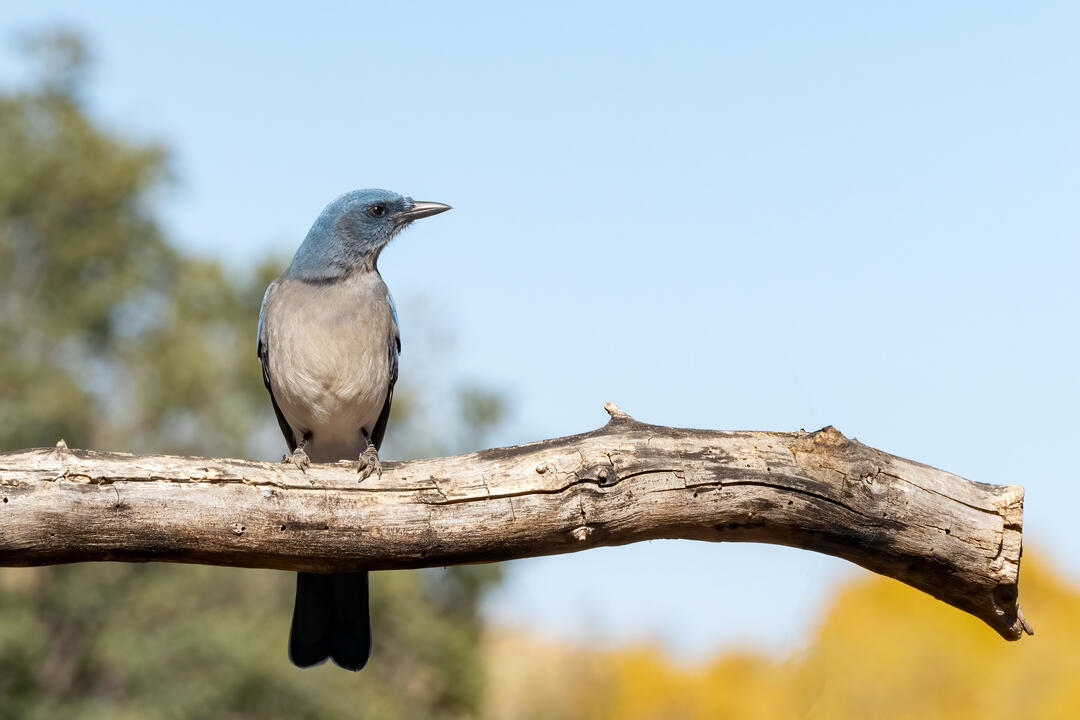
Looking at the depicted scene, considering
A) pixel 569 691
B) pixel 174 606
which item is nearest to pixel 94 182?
pixel 174 606

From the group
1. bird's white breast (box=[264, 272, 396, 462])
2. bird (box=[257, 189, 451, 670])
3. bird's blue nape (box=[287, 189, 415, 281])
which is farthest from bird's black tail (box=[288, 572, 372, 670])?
bird's blue nape (box=[287, 189, 415, 281])

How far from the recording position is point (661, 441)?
509cm

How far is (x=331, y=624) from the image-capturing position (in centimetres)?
591

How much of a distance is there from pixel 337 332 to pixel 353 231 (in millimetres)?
806

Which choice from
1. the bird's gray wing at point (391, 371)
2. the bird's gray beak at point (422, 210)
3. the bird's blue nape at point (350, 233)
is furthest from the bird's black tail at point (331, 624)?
the bird's gray beak at point (422, 210)

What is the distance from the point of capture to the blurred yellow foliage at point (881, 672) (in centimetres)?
1811

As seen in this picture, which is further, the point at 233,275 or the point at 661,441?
the point at 233,275

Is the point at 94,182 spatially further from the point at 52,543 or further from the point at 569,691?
the point at 52,543

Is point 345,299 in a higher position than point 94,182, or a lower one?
lower

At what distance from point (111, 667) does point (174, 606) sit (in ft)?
6.81

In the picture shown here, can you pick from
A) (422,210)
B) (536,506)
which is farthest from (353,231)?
(536,506)

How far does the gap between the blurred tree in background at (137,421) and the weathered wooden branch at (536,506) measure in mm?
16275

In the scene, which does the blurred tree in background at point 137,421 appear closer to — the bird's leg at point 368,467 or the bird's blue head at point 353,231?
the bird's blue head at point 353,231

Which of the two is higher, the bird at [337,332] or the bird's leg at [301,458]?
the bird at [337,332]
